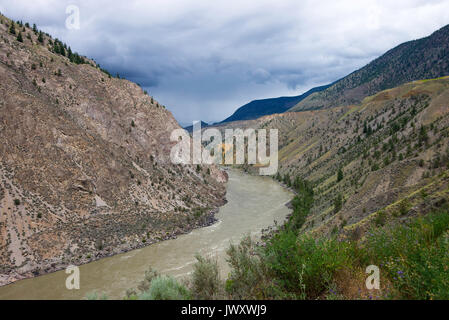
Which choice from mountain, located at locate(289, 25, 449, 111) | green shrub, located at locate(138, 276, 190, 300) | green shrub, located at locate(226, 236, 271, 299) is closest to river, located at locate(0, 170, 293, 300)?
green shrub, located at locate(226, 236, 271, 299)

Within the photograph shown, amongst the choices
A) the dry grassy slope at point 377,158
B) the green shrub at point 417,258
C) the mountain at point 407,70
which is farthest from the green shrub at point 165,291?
the mountain at point 407,70

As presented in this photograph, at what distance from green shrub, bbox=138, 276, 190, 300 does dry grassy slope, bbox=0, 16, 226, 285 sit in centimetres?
1787

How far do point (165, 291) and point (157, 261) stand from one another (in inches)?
695

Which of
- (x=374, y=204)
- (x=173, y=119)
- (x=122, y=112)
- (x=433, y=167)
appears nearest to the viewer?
(x=374, y=204)

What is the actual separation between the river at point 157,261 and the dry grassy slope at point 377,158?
640cm

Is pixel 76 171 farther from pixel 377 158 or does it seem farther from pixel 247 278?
pixel 377 158

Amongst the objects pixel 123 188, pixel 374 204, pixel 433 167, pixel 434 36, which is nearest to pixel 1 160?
pixel 123 188

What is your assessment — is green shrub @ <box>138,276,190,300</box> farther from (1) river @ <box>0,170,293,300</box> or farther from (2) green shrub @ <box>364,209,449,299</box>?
(2) green shrub @ <box>364,209,449,299</box>

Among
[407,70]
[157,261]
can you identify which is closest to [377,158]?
[157,261]

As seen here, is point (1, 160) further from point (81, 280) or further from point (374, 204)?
point (374, 204)

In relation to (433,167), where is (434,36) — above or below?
above

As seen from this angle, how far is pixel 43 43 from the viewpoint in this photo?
3784 cm

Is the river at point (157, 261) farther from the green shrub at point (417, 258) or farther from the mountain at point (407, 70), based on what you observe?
the mountain at point (407, 70)

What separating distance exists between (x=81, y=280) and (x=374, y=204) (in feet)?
63.2
